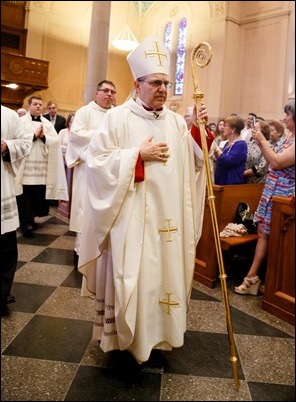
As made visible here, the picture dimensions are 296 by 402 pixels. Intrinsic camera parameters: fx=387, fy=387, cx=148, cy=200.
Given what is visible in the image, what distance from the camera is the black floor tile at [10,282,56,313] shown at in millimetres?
2787

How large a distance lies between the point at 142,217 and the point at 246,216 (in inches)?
75.9

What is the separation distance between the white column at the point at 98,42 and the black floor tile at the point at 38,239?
254 centimetres

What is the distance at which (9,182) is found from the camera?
2590mm

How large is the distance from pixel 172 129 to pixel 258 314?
5.11 feet

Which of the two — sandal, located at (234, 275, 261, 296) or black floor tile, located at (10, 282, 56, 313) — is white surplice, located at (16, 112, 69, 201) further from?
sandal, located at (234, 275, 261, 296)

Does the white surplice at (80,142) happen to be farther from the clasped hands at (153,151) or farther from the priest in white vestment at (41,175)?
the clasped hands at (153,151)

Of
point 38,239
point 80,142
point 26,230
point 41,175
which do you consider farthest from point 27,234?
point 80,142

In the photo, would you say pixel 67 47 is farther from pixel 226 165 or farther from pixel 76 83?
pixel 226 165

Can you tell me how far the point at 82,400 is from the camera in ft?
4.49

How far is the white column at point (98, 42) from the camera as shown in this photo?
76.1 inches

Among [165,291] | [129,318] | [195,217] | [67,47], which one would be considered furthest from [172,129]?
[129,318]

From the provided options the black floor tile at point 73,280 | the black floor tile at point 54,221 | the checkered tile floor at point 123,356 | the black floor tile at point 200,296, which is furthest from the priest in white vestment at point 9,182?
the black floor tile at point 54,221

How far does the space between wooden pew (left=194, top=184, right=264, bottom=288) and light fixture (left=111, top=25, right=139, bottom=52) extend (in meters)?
1.76

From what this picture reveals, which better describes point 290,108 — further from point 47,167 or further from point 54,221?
point 54,221
